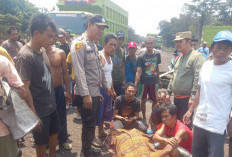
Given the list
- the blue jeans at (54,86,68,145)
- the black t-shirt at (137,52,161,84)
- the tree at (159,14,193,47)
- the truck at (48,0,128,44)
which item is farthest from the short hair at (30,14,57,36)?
the tree at (159,14,193,47)

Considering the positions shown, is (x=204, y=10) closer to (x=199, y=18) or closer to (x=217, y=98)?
(x=199, y=18)

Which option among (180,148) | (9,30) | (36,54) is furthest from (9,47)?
(180,148)

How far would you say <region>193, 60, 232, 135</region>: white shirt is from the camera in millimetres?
2064

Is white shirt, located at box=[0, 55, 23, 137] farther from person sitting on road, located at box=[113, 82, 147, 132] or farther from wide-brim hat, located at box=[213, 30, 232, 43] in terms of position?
person sitting on road, located at box=[113, 82, 147, 132]

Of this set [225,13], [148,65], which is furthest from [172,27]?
[148,65]

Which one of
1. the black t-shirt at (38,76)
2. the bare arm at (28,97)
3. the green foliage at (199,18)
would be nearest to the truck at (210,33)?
the black t-shirt at (38,76)

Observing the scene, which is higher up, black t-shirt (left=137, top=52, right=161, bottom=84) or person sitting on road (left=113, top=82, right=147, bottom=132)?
black t-shirt (left=137, top=52, right=161, bottom=84)

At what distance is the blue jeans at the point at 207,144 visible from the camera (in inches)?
82.4

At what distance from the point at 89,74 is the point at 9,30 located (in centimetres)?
323

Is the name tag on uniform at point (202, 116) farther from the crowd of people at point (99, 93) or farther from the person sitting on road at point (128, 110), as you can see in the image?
the person sitting on road at point (128, 110)

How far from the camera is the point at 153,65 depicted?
4.68 metres

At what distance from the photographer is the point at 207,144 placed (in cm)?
229

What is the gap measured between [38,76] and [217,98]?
1845 millimetres

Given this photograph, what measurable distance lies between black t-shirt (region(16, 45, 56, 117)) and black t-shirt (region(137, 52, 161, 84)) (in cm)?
260
